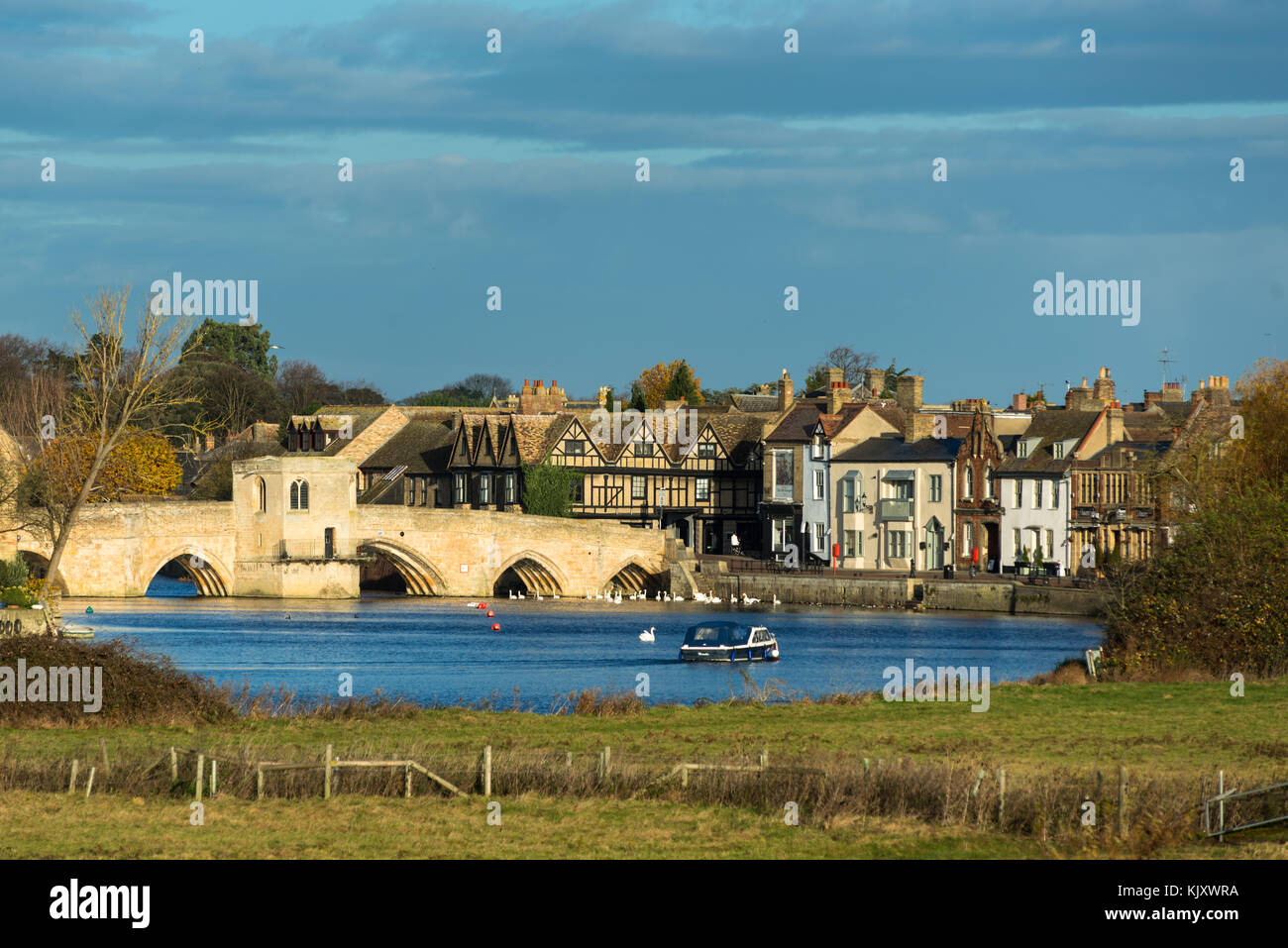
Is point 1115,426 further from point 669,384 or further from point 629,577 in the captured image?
point 669,384

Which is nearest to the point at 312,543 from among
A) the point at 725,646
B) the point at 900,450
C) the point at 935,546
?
the point at 725,646

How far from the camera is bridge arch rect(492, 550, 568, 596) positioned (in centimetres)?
7800

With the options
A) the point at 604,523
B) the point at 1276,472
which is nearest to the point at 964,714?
the point at 1276,472

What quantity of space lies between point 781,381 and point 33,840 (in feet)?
258

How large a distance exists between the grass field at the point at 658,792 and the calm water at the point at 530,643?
32.7 feet

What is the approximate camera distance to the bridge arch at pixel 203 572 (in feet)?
234

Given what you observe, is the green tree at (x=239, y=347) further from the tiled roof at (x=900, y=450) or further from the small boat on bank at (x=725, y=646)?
the small boat on bank at (x=725, y=646)

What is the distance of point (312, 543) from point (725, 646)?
91.4 ft

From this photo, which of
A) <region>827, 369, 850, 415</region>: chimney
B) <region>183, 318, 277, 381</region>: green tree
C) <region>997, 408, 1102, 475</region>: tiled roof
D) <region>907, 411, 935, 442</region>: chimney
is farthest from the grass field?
<region>183, 318, 277, 381</region>: green tree

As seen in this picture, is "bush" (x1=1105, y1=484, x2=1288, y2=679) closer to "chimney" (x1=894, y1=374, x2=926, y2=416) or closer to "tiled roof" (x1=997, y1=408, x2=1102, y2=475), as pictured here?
"tiled roof" (x1=997, y1=408, x2=1102, y2=475)

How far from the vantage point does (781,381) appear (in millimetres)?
94812

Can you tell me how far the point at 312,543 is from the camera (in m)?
74.5

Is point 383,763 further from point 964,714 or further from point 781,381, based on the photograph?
point 781,381

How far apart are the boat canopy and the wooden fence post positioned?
34472mm
